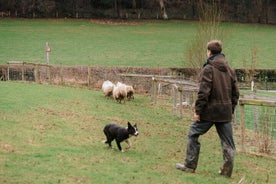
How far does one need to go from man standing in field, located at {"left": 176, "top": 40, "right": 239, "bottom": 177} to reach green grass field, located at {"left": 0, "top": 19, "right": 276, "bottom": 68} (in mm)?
17427

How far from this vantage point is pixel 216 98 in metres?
9.94

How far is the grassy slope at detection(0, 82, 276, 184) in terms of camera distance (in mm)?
9719

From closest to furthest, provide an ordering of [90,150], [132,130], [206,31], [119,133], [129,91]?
[132,130] → [90,150] → [119,133] → [129,91] → [206,31]

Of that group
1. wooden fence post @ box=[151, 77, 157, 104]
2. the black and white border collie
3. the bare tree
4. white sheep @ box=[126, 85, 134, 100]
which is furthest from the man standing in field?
the bare tree

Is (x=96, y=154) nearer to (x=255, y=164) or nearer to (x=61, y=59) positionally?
(x=255, y=164)

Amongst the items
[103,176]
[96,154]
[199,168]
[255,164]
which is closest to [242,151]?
[255,164]

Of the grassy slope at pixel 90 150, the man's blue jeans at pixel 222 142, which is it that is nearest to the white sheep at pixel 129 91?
the grassy slope at pixel 90 150

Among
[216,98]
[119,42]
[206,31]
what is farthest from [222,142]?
[119,42]

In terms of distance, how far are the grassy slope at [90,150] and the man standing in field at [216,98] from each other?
2.78ft

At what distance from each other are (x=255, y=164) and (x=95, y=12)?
52729 millimetres

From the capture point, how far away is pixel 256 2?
65312 millimetres

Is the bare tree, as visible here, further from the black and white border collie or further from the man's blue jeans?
the man's blue jeans

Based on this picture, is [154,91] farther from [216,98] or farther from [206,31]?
[216,98]

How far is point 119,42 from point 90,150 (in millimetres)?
36416
